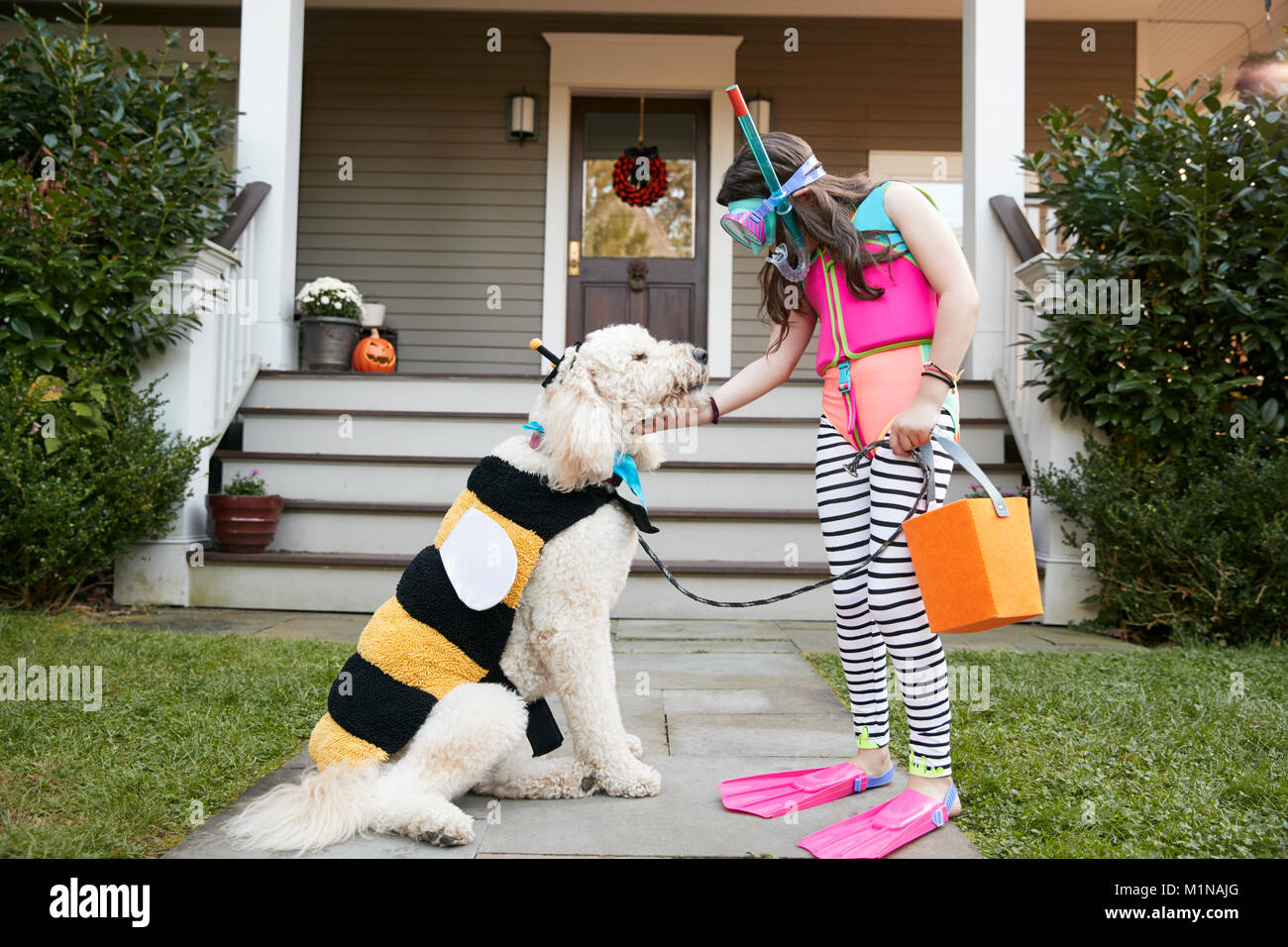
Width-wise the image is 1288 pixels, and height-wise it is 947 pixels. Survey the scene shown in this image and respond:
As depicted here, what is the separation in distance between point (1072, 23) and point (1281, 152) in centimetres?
475

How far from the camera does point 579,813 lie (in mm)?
2059

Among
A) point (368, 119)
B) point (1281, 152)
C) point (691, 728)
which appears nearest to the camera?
point (691, 728)

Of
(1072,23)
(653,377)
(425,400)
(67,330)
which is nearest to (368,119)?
(425,400)

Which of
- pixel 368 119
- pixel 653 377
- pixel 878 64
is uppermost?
pixel 878 64

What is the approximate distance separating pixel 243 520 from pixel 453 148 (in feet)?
14.8

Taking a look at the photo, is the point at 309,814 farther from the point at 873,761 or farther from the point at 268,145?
the point at 268,145

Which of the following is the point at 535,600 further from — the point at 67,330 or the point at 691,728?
the point at 67,330

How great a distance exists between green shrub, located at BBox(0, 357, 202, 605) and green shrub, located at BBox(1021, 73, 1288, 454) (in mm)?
4452

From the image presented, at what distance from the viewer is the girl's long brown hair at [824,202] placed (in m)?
1.98

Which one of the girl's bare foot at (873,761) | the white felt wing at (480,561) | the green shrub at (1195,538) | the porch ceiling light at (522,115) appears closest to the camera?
the white felt wing at (480,561)

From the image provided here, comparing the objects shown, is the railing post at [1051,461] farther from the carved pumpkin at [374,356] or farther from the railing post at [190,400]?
the carved pumpkin at [374,356]

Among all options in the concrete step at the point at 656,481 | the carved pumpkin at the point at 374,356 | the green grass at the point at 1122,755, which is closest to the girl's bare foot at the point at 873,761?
the green grass at the point at 1122,755

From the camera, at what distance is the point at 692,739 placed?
2676mm

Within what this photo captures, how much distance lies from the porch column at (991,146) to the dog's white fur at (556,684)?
3.89 meters
